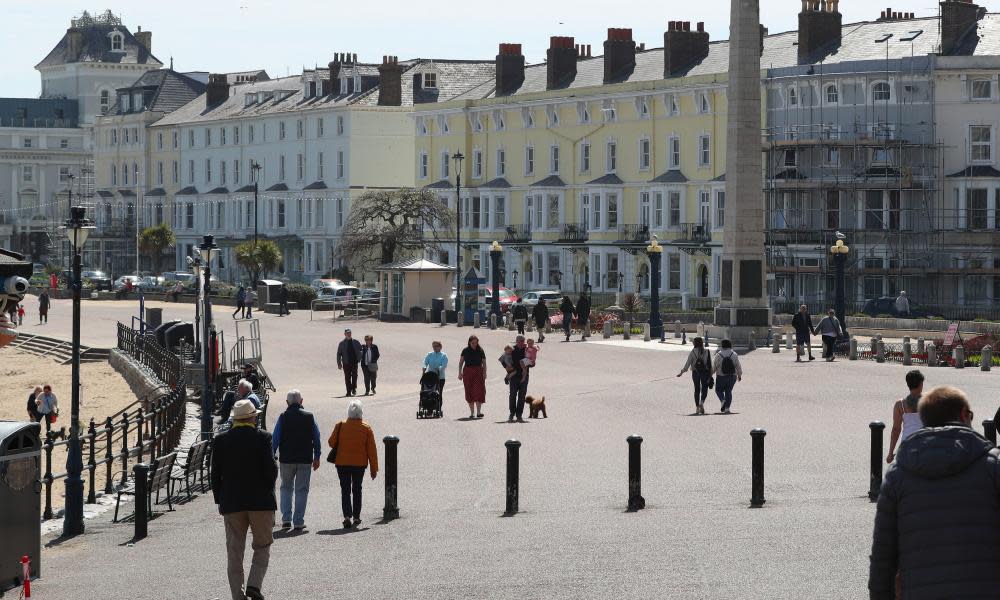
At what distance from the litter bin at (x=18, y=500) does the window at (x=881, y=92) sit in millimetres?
57692

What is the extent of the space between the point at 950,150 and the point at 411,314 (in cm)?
2162

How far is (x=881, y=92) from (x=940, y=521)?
6344 centimetres

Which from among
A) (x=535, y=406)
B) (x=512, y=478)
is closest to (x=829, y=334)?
(x=535, y=406)

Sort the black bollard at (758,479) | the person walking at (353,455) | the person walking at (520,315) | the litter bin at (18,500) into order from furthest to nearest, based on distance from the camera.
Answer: the person walking at (520,315)
the black bollard at (758,479)
the person walking at (353,455)
the litter bin at (18,500)

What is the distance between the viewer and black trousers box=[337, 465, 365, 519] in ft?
58.1

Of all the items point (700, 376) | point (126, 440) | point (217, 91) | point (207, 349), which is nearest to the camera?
point (126, 440)

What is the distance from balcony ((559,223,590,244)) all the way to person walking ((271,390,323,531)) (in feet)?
217

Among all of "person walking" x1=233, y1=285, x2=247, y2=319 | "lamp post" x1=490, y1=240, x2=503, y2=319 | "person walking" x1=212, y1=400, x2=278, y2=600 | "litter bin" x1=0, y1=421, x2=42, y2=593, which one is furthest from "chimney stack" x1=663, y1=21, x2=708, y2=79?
"person walking" x1=212, y1=400, x2=278, y2=600

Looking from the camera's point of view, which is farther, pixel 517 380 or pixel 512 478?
pixel 517 380

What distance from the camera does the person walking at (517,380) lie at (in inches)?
1150

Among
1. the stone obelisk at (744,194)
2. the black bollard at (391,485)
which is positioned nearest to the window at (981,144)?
the stone obelisk at (744,194)

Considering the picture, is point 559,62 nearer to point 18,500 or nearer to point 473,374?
point 473,374

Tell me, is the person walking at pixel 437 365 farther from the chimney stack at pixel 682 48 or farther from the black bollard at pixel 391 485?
the chimney stack at pixel 682 48

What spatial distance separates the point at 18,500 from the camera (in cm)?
1495
